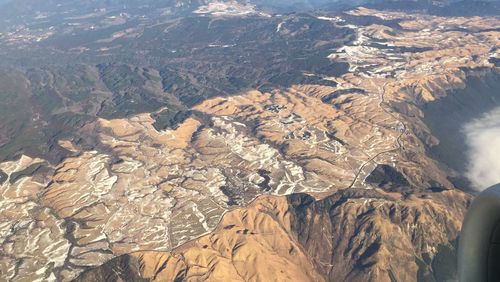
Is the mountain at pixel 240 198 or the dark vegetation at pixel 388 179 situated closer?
the mountain at pixel 240 198

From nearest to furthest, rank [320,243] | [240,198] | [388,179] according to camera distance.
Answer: [320,243] < [240,198] < [388,179]

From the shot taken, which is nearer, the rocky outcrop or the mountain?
the rocky outcrop

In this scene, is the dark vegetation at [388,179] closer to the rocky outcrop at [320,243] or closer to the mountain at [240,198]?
the mountain at [240,198]

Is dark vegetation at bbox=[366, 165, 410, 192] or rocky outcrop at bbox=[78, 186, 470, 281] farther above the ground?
rocky outcrop at bbox=[78, 186, 470, 281]

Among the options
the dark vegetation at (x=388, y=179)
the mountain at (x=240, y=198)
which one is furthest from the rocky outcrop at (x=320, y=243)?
the dark vegetation at (x=388, y=179)

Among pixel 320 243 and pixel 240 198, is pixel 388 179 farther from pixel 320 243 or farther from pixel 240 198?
pixel 240 198

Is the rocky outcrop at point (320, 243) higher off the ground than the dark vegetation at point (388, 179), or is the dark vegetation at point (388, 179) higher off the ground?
the rocky outcrop at point (320, 243)

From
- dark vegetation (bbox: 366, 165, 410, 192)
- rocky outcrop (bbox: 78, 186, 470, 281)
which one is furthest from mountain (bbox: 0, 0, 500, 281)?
dark vegetation (bbox: 366, 165, 410, 192)

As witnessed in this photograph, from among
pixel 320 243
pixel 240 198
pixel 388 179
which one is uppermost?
pixel 240 198

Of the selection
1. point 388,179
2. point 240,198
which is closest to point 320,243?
point 240,198

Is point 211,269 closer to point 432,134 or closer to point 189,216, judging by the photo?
point 189,216

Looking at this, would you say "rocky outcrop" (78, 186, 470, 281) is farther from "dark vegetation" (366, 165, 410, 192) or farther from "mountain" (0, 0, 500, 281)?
"dark vegetation" (366, 165, 410, 192)

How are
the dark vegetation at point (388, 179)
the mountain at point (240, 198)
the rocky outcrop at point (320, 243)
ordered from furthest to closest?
the dark vegetation at point (388, 179) < the mountain at point (240, 198) < the rocky outcrop at point (320, 243)

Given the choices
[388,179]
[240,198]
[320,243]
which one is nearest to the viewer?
[320,243]
